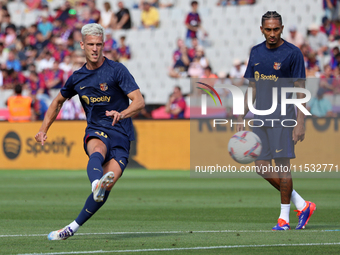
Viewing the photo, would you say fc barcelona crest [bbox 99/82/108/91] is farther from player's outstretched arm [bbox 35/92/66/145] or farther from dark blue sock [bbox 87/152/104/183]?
dark blue sock [bbox 87/152/104/183]

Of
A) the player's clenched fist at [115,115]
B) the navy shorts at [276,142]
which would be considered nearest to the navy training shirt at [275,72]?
the navy shorts at [276,142]

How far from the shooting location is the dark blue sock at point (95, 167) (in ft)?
20.6

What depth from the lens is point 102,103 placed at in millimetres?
6797

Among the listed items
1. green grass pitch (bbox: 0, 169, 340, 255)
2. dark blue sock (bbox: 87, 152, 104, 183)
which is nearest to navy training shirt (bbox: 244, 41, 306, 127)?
green grass pitch (bbox: 0, 169, 340, 255)

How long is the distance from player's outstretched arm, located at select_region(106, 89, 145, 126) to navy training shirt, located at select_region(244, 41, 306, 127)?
5.33 ft

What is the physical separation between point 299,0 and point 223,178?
1023 centimetres

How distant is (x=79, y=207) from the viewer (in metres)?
10.2

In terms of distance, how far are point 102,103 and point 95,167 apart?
78 cm

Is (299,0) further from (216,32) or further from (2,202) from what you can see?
(2,202)

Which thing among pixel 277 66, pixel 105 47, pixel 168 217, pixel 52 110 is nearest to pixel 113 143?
pixel 52 110

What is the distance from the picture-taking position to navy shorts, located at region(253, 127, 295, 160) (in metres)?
7.53

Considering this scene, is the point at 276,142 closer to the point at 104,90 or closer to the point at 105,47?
the point at 104,90

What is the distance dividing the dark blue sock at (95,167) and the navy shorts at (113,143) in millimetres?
253

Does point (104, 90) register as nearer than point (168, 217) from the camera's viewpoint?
Yes
